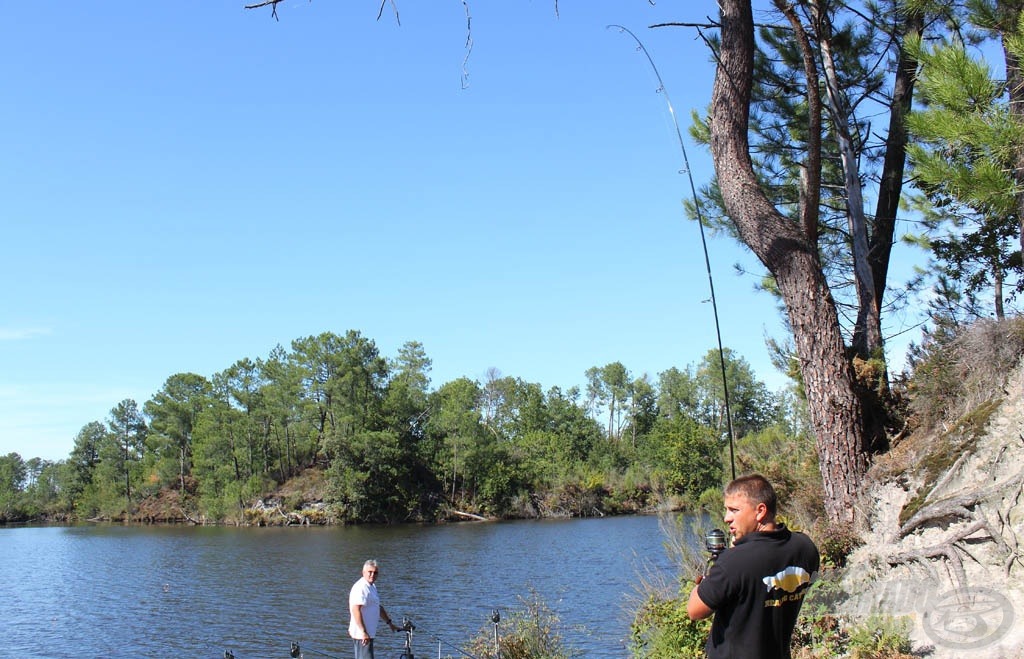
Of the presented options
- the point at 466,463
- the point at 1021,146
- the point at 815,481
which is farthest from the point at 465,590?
the point at 466,463

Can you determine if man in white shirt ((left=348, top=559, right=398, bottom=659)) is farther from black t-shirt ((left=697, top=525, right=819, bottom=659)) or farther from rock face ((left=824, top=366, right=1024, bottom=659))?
black t-shirt ((left=697, top=525, right=819, bottom=659))

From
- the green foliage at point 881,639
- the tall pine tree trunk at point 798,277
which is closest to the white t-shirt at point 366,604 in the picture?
the green foliage at point 881,639

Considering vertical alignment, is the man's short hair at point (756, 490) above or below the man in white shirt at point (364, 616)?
above

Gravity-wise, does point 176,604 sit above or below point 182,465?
below

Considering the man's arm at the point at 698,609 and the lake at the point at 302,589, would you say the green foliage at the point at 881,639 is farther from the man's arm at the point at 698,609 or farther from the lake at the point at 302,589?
the man's arm at the point at 698,609

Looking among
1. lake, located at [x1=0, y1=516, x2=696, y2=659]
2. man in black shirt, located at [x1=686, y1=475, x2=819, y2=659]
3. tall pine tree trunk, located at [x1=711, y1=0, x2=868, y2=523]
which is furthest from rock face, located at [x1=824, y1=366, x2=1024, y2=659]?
man in black shirt, located at [x1=686, y1=475, x2=819, y2=659]

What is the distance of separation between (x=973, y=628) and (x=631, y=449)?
7088 centimetres

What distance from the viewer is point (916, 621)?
19.4 feet

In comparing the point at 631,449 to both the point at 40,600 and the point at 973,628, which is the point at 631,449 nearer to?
the point at 40,600

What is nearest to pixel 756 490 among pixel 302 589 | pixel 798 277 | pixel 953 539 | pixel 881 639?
pixel 881 639

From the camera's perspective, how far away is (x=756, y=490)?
2.95m

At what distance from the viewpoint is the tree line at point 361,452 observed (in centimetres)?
5538

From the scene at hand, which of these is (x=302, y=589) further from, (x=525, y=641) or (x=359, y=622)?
(x=359, y=622)

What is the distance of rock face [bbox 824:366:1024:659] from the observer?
5.63 metres
